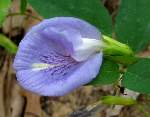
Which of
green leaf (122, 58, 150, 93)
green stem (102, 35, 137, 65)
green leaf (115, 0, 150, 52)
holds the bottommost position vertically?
green leaf (122, 58, 150, 93)

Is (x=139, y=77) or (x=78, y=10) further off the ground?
(x=78, y=10)

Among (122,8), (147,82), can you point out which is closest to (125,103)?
(147,82)

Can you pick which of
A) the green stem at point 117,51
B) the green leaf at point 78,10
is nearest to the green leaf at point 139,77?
the green stem at point 117,51

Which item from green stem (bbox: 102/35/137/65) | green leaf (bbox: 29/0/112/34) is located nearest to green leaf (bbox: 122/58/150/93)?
green stem (bbox: 102/35/137/65)

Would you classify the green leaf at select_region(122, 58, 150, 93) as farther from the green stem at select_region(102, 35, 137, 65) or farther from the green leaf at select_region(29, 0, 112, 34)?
the green leaf at select_region(29, 0, 112, 34)

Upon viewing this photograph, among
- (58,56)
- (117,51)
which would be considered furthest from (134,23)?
(58,56)

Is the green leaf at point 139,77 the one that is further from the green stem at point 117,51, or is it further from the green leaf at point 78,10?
the green leaf at point 78,10

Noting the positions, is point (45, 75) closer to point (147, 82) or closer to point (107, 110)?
point (147, 82)

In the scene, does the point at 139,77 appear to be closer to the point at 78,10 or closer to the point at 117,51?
the point at 117,51
